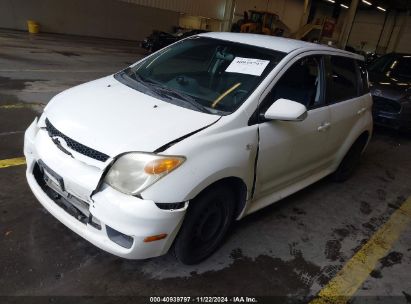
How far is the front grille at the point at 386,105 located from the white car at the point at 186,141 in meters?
3.62

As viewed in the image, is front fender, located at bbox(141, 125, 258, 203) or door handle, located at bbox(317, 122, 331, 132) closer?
front fender, located at bbox(141, 125, 258, 203)

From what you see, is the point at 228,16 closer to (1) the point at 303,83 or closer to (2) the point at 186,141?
(1) the point at 303,83

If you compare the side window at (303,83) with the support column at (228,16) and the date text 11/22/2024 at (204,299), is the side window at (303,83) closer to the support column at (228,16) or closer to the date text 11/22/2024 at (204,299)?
the date text 11/22/2024 at (204,299)

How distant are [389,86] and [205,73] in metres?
5.18

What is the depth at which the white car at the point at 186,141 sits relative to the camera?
2098mm

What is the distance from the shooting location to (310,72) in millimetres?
3270

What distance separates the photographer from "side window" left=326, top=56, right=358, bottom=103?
3445 mm

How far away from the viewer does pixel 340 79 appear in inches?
144

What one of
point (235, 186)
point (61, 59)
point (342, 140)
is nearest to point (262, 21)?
point (61, 59)

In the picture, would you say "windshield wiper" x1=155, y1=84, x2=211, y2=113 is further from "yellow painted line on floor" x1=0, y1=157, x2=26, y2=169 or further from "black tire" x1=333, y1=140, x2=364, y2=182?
"black tire" x1=333, y1=140, x2=364, y2=182

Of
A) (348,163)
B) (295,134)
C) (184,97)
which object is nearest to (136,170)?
(184,97)

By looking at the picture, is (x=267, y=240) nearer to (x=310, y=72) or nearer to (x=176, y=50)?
(x=310, y=72)

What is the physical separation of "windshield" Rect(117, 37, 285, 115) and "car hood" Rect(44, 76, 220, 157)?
16 centimetres

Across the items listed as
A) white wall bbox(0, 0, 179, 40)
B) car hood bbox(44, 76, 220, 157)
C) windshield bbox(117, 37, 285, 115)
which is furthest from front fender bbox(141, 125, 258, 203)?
white wall bbox(0, 0, 179, 40)
